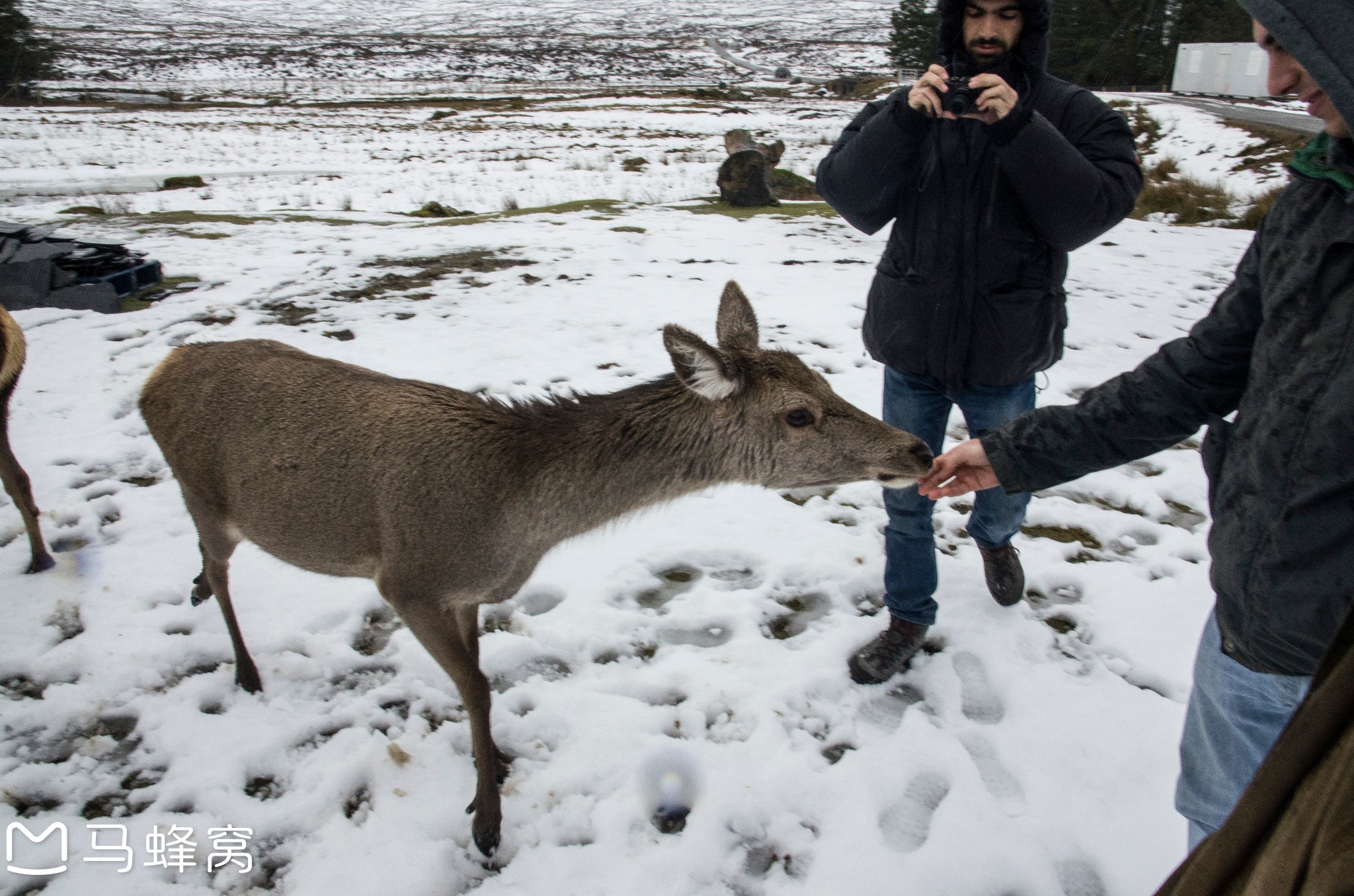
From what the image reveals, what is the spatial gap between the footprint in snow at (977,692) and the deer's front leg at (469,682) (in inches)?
79.6

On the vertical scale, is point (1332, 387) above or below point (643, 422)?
above

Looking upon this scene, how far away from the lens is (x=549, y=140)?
26094 mm

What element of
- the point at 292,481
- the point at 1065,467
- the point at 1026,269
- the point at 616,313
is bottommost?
the point at 616,313

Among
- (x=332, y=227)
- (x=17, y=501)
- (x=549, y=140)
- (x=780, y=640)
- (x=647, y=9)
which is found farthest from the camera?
(x=647, y=9)

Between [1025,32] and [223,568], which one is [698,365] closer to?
[1025,32]

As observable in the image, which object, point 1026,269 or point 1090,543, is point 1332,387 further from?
point 1090,543

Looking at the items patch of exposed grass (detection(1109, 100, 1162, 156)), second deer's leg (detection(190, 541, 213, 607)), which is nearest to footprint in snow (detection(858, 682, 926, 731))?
second deer's leg (detection(190, 541, 213, 607))

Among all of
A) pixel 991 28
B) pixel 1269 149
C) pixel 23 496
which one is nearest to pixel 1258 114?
pixel 1269 149

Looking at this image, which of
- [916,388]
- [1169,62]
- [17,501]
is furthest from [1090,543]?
[1169,62]

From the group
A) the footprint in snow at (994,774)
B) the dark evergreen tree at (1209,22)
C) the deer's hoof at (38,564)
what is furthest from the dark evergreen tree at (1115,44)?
the deer's hoof at (38,564)

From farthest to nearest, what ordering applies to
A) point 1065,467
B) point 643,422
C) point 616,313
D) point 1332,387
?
point 616,313 → point 643,422 → point 1065,467 → point 1332,387

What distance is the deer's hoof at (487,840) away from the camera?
2.74 meters

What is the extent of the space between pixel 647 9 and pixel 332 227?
154 meters

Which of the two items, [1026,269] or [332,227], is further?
[332,227]
